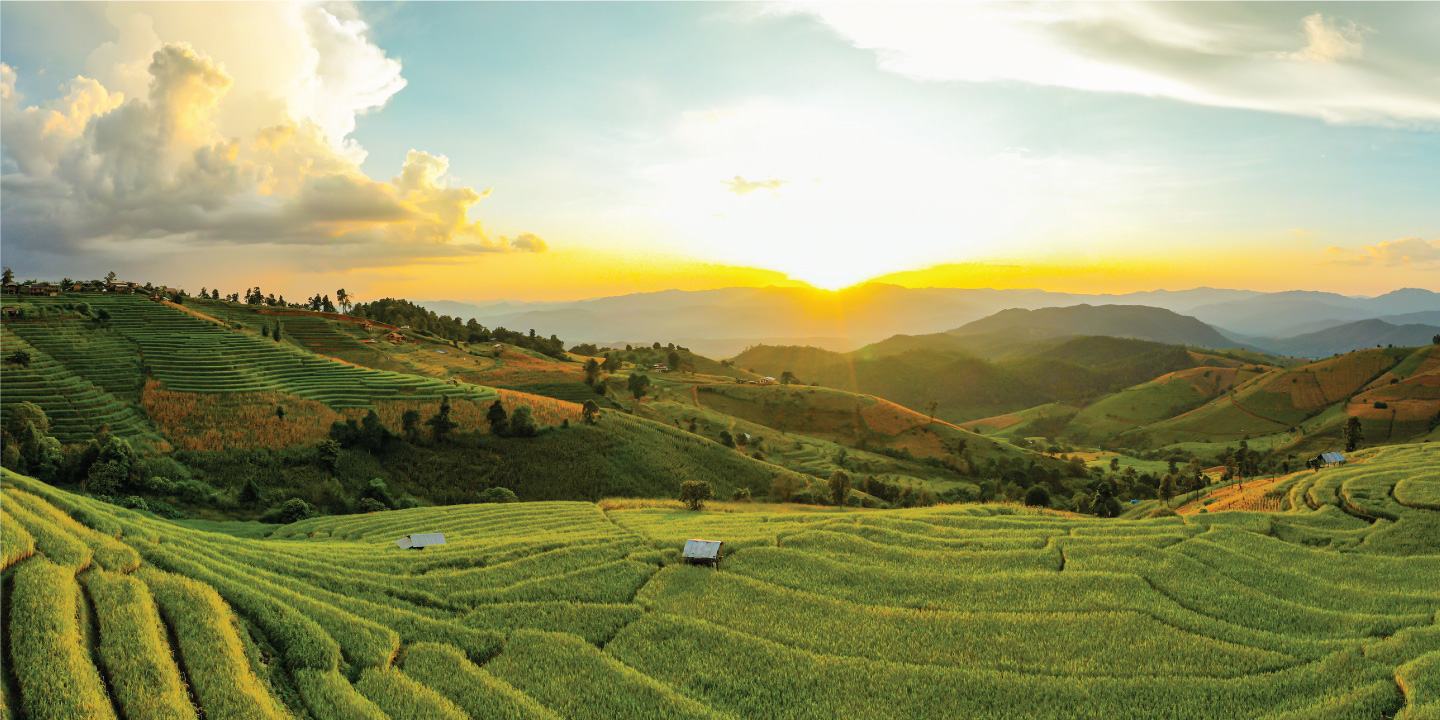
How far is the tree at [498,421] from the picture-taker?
268ft

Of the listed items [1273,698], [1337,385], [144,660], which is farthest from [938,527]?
[1337,385]

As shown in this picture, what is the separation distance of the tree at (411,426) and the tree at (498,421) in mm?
8307

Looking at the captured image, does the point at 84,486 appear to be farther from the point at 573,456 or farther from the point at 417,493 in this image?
the point at 573,456

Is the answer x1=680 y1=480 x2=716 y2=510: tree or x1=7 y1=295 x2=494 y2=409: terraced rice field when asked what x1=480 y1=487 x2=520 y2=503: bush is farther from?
x1=7 y1=295 x2=494 y2=409: terraced rice field

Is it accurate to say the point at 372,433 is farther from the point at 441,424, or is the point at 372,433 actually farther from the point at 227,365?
the point at 227,365

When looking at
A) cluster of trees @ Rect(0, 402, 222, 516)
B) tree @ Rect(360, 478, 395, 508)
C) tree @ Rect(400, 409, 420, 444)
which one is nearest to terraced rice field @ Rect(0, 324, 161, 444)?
cluster of trees @ Rect(0, 402, 222, 516)

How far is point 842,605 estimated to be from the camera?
970 inches

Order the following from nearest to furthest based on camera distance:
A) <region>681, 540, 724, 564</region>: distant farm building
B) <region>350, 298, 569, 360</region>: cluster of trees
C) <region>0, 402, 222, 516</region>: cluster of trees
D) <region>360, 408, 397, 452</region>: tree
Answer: <region>681, 540, 724, 564</region>: distant farm building
<region>0, 402, 222, 516</region>: cluster of trees
<region>360, 408, 397, 452</region>: tree
<region>350, 298, 569, 360</region>: cluster of trees

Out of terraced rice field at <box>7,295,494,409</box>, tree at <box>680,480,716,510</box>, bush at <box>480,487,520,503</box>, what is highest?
terraced rice field at <box>7,295,494,409</box>

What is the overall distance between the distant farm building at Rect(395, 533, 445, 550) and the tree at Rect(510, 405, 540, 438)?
158ft

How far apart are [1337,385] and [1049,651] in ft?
732

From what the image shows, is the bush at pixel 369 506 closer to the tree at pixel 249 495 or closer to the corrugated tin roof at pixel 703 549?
the tree at pixel 249 495

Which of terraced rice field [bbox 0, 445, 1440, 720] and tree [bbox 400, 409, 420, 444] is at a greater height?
terraced rice field [bbox 0, 445, 1440, 720]

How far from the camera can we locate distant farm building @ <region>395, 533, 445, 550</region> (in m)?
33.3
